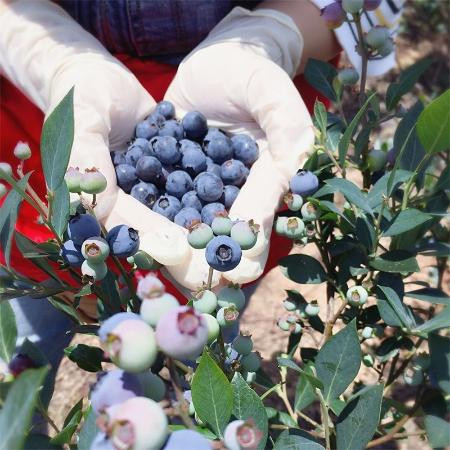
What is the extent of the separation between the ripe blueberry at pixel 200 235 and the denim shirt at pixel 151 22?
65 centimetres

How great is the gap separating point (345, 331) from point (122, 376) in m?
0.32

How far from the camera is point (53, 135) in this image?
590mm

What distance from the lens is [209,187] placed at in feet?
2.95

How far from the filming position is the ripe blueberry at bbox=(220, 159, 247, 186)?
958 mm

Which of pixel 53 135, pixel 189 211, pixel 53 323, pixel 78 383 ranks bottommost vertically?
pixel 78 383

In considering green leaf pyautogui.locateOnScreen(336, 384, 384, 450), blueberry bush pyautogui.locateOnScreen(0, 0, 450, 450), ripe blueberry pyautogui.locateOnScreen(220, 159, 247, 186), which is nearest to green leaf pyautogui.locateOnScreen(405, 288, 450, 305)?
blueberry bush pyautogui.locateOnScreen(0, 0, 450, 450)

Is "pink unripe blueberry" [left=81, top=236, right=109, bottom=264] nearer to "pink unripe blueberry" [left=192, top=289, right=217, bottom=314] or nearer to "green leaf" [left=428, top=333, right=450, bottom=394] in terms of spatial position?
"pink unripe blueberry" [left=192, top=289, right=217, bottom=314]

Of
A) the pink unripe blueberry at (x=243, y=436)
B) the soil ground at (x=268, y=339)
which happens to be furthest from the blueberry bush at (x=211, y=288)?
the soil ground at (x=268, y=339)

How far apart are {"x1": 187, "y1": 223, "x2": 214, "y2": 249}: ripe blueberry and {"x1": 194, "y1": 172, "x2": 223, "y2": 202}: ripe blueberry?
0.93 ft

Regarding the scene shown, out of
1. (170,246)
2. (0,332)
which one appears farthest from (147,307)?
(170,246)

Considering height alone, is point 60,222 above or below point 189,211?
above

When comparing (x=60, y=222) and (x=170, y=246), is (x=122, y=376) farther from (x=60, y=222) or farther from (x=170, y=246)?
(x=170, y=246)

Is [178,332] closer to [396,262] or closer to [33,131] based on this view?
[396,262]

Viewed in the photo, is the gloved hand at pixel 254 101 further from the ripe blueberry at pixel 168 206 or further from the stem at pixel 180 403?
the stem at pixel 180 403
